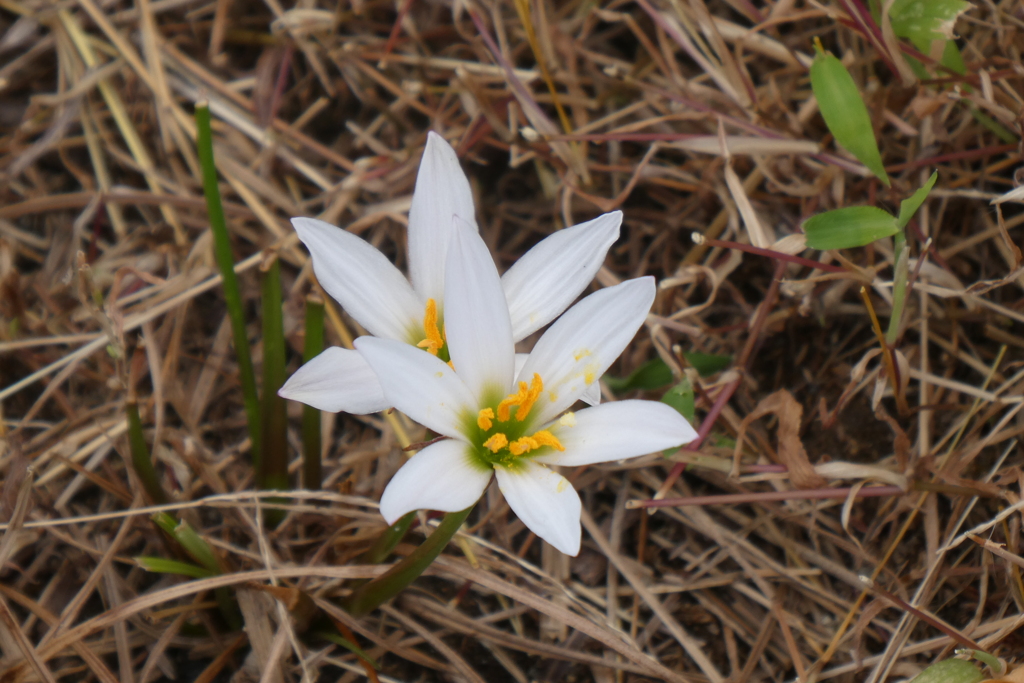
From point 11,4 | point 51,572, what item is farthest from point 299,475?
point 11,4

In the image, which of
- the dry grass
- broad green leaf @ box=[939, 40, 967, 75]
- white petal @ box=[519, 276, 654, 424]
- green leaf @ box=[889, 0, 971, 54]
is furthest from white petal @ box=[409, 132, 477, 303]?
broad green leaf @ box=[939, 40, 967, 75]

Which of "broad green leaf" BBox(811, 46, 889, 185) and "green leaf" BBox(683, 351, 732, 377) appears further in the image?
"green leaf" BBox(683, 351, 732, 377)

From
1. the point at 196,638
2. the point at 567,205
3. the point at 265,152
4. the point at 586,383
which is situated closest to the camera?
the point at 586,383

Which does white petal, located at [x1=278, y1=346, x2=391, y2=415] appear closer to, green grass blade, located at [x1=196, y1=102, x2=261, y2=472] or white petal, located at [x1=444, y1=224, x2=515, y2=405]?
white petal, located at [x1=444, y1=224, x2=515, y2=405]

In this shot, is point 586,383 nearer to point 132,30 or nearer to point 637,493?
point 637,493

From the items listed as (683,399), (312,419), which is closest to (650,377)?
(683,399)

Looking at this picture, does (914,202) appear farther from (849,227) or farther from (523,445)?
(523,445)
